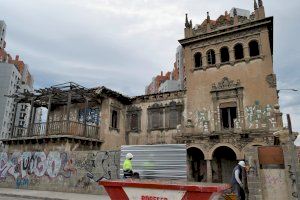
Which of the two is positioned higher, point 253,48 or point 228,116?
point 253,48

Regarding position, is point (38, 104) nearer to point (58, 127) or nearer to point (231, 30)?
point (58, 127)

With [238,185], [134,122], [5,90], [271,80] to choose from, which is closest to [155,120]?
[134,122]

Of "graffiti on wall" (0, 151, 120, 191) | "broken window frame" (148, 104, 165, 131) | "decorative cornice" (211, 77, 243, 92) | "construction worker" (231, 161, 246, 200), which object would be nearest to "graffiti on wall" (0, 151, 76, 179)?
"graffiti on wall" (0, 151, 120, 191)

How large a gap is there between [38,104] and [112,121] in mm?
7220

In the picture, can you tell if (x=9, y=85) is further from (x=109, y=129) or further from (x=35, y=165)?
(x=35, y=165)

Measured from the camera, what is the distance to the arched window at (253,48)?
65.8 ft

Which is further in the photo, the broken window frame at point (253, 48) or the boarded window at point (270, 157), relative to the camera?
the broken window frame at point (253, 48)

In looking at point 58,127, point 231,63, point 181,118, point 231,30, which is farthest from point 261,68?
point 58,127

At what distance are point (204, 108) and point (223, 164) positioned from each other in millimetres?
4637

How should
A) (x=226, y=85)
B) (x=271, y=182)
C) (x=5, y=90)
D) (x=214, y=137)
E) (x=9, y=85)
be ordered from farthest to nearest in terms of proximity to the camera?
(x=9, y=85) → (x=5, y=90) → (x=226, y=85) → (x=214, y=137) → (x=271, y=182)

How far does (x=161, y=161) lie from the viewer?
42.2 feet

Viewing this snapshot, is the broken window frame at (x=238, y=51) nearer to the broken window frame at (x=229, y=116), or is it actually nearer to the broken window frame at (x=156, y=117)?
the broken window frame at (x=229, y=116)

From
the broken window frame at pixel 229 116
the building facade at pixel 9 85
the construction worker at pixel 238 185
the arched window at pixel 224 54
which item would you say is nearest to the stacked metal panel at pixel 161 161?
the construction worker at pixel 238 185

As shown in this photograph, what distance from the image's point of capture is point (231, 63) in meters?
20.4
